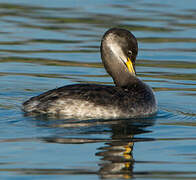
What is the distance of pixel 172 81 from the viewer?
13438mm

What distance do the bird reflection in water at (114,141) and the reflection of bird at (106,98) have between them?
0.21 m

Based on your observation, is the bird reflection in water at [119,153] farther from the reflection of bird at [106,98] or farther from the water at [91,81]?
the reflection of bird at [106,98]

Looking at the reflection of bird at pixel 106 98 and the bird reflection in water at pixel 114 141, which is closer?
the bird reflection in water at pixel 114 141

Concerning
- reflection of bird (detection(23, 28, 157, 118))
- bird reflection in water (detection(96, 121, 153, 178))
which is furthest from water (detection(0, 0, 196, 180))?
reflection of bird (detection(23, 28, 157, 118))

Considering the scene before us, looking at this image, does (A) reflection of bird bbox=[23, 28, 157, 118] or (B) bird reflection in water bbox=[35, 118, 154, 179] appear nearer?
(B) bird reflection in water bbox=[35, 118, 154, 179]

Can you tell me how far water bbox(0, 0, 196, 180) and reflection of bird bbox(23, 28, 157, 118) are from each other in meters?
0.21

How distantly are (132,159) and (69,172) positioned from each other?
3.16 ft

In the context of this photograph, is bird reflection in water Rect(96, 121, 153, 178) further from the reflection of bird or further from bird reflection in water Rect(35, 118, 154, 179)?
the reflection of bird

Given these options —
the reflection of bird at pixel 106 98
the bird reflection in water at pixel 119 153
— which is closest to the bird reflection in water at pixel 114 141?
the bird reflection in water at pixel 119 153

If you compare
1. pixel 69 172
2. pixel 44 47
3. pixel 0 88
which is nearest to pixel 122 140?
pixel 69 172

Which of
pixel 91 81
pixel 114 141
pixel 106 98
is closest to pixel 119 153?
pixel 114 141

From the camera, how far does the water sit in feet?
25.7

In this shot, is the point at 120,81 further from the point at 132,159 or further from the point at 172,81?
the point at 132,159

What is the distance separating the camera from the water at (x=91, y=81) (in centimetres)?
783
